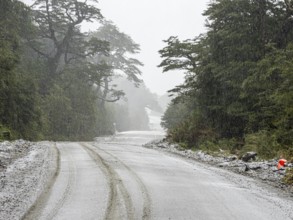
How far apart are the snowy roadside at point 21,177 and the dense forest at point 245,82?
787 cm

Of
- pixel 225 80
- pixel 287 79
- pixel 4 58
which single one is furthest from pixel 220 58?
pixel 4 58

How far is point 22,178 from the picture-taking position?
8.19 metres

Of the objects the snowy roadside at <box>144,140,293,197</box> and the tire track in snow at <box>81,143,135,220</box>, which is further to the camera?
the snowy roadside at <box>144,140,293,197</box>

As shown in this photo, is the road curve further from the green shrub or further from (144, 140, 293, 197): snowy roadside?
the green shrub

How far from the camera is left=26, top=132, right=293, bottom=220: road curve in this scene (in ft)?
18.8

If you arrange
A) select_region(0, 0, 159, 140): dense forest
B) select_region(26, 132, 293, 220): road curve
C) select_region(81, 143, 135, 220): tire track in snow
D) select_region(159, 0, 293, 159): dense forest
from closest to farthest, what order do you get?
select_region(81, 143, 135, 220): tire track in snow < select_region(26, 132, 293, 220): road curve < select_region(159, 0, 293, 159): dense forest < select_region(0, 0, 159, 140): dense forest

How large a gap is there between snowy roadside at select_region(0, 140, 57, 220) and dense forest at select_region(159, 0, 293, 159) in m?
7.87

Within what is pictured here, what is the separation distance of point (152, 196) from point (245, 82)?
9.59 m

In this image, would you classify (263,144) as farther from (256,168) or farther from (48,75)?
(48,75)

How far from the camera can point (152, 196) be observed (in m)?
6.77

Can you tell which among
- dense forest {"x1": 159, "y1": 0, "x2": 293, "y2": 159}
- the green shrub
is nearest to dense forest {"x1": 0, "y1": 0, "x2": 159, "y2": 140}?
dense forest {"x1": 159, "y1": 0, "x2": 293, "y2": 159}

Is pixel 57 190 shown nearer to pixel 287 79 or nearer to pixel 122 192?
pixel 122 192

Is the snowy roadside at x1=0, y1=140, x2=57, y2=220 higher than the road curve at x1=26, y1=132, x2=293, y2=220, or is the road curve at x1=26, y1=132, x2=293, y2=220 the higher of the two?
the snowy roadside at x1=0, y1=140, x2=57, y2=220

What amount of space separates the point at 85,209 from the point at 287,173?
644cm
